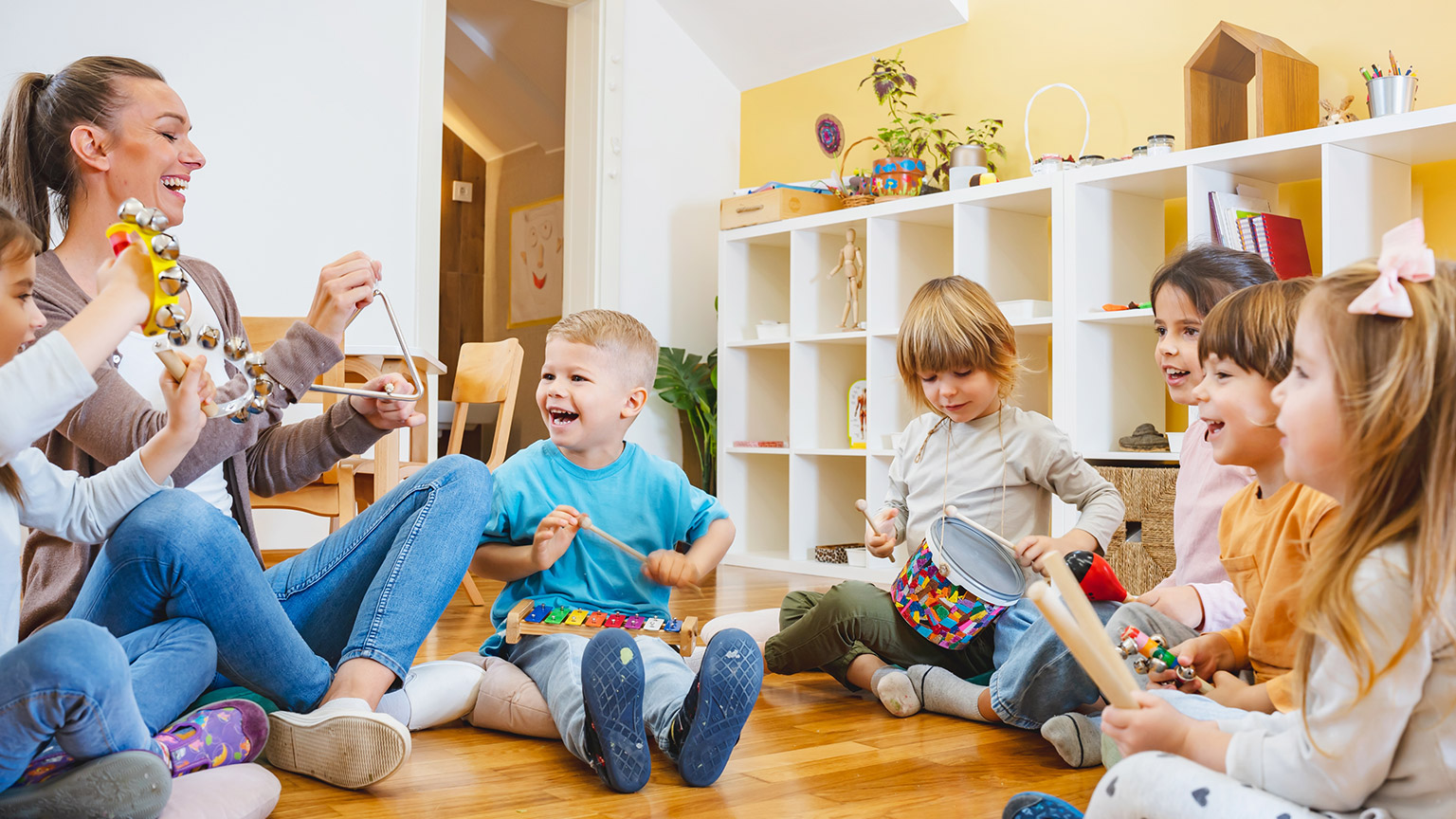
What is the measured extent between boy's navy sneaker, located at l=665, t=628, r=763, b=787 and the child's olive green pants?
56 cm

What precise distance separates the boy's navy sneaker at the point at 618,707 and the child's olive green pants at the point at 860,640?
62 cm

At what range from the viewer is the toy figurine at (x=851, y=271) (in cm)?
388

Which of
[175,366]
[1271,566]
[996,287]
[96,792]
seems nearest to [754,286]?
[996,287]

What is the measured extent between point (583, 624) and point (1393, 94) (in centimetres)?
225

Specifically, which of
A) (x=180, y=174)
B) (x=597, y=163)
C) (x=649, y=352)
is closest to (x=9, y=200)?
(x=180, y=174)

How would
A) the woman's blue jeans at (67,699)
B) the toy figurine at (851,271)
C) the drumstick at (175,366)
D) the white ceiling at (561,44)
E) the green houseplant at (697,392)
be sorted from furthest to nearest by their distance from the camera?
1. the green houseplant at (697,392)
2. the white ceiling at (561,44)
3. the toy figurine at (851,271)
4. the drumstick at (175,366)
5. the woman's blue jeans at (67,699)

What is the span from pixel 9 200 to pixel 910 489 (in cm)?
137

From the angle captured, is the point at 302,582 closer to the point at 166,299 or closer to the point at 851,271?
the point at 166,299

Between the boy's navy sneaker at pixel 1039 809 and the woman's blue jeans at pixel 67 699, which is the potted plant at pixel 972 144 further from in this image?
the woman's blue jeans at pixel 67 699

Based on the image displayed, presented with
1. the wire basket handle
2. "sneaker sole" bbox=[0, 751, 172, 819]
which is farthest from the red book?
"sneaker sole" bbox=[0, 751, 172, 819]

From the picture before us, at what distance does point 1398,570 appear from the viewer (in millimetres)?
729

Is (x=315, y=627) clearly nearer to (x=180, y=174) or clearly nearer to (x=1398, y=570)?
(x=180, y=174)

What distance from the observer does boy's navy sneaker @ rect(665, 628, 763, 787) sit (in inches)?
48.8

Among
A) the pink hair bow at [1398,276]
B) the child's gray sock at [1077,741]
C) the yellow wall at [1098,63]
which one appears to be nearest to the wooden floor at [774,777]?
the child's gray sock at [1077,741]
